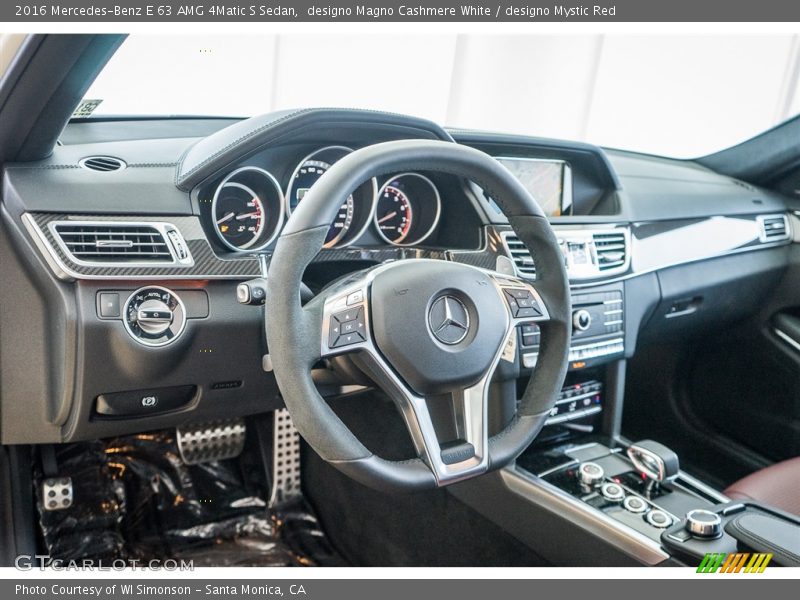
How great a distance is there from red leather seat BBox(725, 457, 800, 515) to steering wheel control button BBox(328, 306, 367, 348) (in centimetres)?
103

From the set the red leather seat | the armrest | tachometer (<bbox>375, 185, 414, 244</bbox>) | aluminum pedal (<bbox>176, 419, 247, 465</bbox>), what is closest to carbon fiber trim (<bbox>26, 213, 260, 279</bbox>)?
tachometer (<bbox>375, 185, 414, 244</bbox>)

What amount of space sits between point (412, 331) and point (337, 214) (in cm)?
35

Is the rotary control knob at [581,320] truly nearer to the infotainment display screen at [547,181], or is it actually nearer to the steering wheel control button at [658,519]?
the infotainment display screen at [547,181]

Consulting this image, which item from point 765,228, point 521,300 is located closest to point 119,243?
point 521,300

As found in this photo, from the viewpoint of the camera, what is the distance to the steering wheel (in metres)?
0.97

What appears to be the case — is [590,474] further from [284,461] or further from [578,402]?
[284,461]

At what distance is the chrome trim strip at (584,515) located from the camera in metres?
1.33

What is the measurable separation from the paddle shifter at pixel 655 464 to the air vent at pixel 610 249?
441 millimetres

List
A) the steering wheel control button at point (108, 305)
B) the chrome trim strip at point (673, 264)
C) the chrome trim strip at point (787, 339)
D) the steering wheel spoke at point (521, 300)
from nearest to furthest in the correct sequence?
the steering wheel spoke at point (521, 300) < the steering wheel control button at point (108, 305) < the chrome trim strip at point (673, 264) < the chrome trim strip at point (787, 339)

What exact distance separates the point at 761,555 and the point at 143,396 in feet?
3.77

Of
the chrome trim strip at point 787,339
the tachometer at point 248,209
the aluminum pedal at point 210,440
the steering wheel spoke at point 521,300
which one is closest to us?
the steering wheel spoke at point 521,300

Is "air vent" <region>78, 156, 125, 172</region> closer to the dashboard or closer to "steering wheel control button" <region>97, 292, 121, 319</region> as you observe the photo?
the dashboard

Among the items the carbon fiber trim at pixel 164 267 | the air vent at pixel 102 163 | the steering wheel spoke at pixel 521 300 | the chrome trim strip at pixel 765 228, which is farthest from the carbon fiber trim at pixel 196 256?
the chrome trim strip at pixel 765 228

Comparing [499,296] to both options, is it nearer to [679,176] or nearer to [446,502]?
[446,502]
